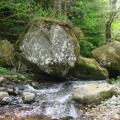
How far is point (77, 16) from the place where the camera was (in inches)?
728

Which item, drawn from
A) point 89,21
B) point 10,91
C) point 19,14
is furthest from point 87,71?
point 89,21

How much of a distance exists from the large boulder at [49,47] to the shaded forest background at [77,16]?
888mm

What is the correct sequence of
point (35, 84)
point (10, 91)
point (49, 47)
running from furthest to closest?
1. point (49, 47)
2. point (35, 84)
3. point (10, 91)

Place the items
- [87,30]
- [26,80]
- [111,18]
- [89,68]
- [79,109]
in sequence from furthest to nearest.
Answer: [111,18] < [87,30] < [89,68] < [26,80] < [79,109]

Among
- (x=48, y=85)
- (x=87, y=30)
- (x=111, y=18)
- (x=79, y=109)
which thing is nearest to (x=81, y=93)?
(x=79, y=109)

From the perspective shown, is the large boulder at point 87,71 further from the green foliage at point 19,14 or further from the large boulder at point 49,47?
the green foliage at point 19,14

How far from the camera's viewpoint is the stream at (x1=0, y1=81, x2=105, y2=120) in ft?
25.6

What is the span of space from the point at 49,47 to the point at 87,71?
2534 mm

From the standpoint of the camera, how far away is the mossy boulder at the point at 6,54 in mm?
13739

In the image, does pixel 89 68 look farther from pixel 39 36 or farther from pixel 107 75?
pixel 39 36

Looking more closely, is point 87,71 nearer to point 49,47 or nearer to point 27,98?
point 49,47

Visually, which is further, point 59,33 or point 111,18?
point 111,18

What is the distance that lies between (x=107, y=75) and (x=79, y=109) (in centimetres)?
628

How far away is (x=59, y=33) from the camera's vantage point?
1241 centimetres
